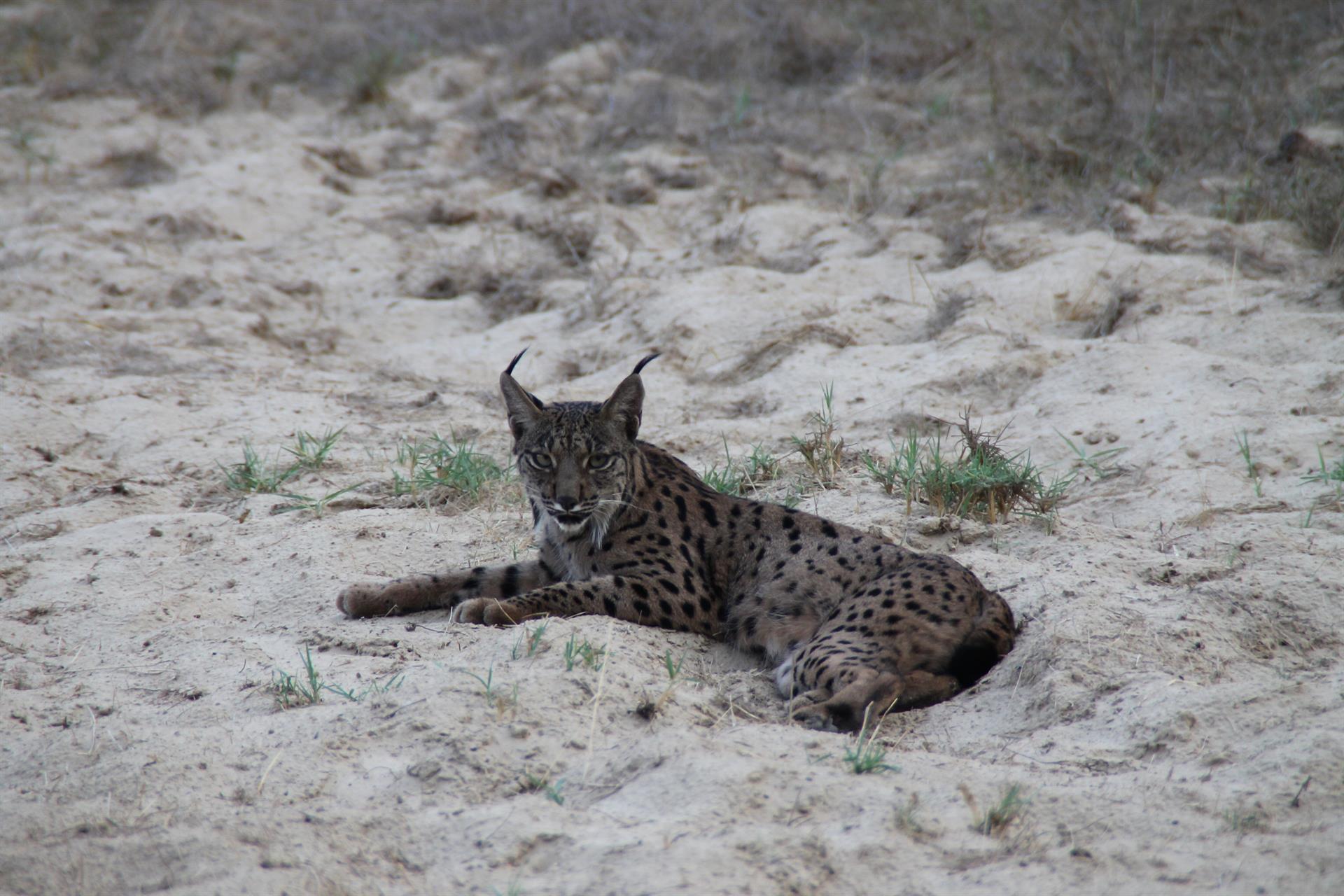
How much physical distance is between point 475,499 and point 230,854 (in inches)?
124

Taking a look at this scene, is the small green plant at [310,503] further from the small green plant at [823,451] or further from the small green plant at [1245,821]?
the small green plant at [1245,821]

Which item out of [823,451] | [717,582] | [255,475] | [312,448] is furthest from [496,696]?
[312,448]

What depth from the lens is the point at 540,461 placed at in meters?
5.30

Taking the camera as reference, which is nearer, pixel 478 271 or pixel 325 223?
pixel 478 271

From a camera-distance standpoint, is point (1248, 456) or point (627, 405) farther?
point (1248, 456)

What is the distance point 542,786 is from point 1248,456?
3866 mm

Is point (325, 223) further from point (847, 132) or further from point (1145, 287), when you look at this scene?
point (1145, 287)

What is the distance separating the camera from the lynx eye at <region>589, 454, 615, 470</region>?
207 inches

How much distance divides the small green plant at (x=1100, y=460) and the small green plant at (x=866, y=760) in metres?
2.78

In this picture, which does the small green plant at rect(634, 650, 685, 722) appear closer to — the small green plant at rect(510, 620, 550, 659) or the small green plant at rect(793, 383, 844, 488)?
the small green plant at rect(510, 620, 550, 659)

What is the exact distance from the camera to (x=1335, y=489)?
5297 mm

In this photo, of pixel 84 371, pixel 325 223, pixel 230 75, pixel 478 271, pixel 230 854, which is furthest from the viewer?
pixel 230 75

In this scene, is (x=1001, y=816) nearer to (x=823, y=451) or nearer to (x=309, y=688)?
(x=309, y=688)

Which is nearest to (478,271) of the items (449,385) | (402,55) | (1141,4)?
(449,385)
